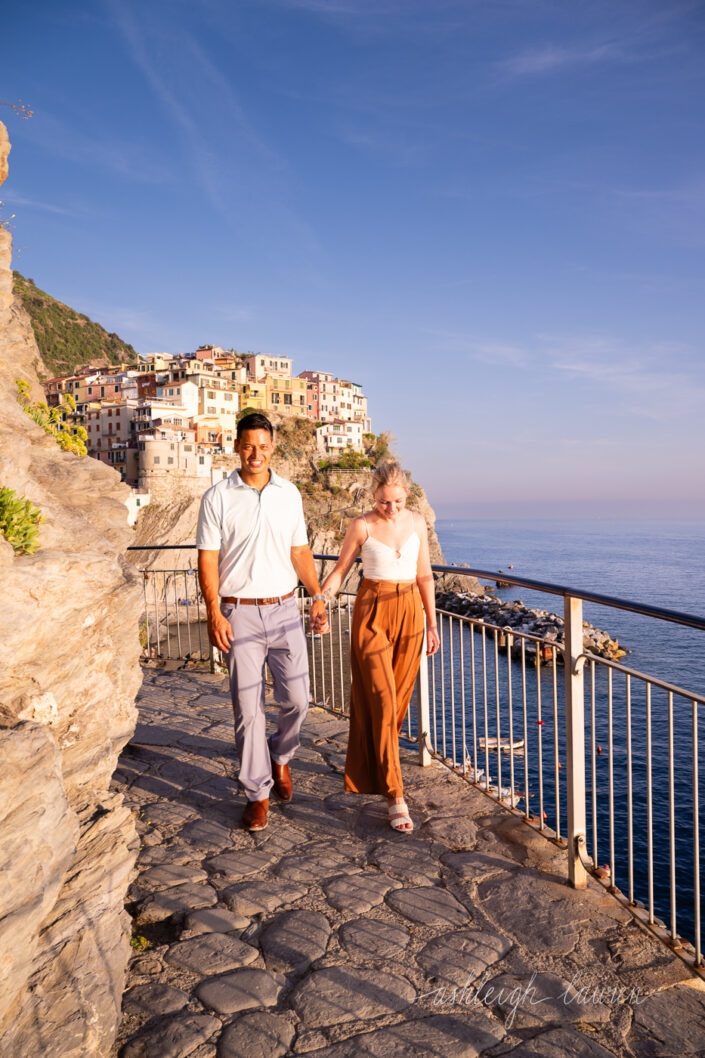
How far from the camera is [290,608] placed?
3680mm

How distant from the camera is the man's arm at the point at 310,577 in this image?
12.4ft

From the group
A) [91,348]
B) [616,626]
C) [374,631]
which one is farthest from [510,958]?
[91,348]

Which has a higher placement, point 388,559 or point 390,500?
point 390,500

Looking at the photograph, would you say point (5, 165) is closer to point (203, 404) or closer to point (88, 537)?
point (88, 537)

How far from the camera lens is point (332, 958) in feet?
8.31

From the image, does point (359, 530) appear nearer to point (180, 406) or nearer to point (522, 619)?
point (522, 619)

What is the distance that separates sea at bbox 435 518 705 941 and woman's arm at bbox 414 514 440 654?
569 millimetres

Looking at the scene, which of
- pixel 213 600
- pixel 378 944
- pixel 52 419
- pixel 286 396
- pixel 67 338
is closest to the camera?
pixel 378 944

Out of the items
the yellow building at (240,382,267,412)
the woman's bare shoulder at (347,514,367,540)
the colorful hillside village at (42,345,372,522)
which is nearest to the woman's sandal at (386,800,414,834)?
the woman's bare shoulder at (347,514,367,540)

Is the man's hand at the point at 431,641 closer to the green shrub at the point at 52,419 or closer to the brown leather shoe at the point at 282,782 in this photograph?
the brown leather shoe at the point at 282,782

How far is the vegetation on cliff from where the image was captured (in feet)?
249

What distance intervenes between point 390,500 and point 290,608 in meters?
0.79

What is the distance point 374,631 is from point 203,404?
214 ft

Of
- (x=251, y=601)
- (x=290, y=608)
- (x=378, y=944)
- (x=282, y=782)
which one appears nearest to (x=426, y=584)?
(x=290, y=608)
